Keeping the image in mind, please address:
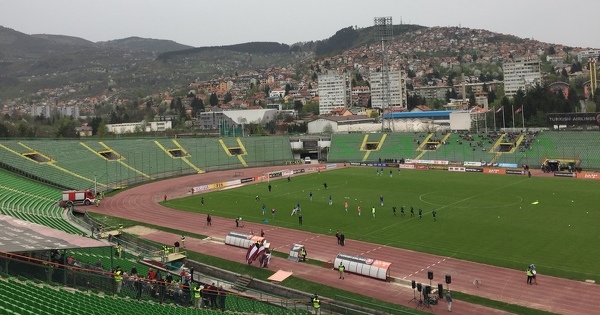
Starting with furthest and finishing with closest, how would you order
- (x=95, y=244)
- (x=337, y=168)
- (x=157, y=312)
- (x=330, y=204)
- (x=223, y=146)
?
(x=223, y=146), (x=337, y=168), (x=330, y=204), (x=95, y=244), (x=157, y=312)

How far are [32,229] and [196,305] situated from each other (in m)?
6.86

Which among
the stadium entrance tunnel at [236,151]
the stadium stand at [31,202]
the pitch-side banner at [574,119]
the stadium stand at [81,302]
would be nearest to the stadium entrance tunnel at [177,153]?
→ the stadium entrance tunnel at [236,151]

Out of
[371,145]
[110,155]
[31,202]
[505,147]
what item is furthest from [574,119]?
[31,202]

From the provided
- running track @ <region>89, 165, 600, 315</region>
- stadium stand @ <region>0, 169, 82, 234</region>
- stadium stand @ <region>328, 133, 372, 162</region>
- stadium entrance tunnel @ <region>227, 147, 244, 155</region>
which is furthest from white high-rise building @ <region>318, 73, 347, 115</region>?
running track @ <region>89, 165, 600, 315</region>

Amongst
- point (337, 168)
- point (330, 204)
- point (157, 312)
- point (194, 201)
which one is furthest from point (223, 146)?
point (157, 312)

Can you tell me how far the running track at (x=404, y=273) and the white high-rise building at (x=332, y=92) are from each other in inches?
6037

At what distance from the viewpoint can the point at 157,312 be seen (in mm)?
15266

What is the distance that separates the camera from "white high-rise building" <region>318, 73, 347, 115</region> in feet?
627

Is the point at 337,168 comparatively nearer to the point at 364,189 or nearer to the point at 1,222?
the point at 364,189

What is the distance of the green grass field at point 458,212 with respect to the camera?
1112 inches

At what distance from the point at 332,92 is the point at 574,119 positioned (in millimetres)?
125033

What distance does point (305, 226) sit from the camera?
120 feet

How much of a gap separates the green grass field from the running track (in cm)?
122

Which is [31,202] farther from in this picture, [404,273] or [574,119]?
[574,119]
